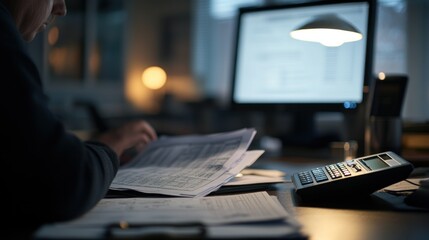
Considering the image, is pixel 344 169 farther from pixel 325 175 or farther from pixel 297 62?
pixel 297 62

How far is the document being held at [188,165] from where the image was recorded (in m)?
0.81

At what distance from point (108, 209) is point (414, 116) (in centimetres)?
358

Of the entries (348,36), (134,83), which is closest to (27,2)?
(348,36)

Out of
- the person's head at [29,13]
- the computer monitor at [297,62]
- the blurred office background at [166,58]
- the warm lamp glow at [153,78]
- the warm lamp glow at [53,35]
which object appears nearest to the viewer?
the person's head at [29,13]

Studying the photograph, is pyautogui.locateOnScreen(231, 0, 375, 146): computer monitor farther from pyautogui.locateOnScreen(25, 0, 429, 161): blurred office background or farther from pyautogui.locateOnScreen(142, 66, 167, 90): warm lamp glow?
pyautogui.locateOnScreen(142, 66, 167, 90): warm lamp glow

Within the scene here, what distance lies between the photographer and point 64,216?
557mm

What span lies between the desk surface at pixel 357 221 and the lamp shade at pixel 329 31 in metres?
0.57

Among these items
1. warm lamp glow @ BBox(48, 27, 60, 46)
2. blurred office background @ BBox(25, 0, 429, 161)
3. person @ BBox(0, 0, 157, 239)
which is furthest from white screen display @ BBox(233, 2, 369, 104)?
warm lamp glow @ BBox(48, 27, 60, 46)

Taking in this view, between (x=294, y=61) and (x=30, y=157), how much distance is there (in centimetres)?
101

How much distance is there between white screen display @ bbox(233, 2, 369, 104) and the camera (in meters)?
1.32

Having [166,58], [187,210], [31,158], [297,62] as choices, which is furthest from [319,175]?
[166,58]

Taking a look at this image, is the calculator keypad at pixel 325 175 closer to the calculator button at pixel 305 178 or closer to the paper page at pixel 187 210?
the calculator button at pixel 305 178

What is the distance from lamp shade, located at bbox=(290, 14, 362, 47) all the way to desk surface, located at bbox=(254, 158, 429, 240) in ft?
1.88

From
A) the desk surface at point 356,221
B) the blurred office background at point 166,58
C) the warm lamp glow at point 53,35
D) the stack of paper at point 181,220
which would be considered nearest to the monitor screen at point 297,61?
the desk surface at point 356,221
